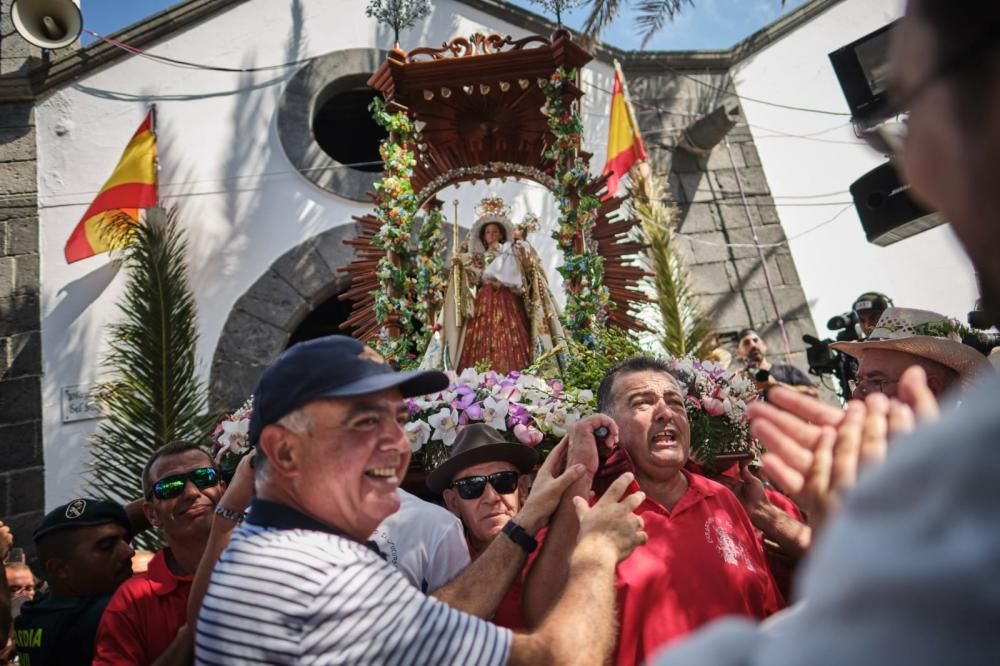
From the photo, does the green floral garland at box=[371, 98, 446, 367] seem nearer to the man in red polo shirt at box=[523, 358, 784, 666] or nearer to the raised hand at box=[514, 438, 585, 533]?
the man in red polo shirt at box=[523, 358, 784, 666]

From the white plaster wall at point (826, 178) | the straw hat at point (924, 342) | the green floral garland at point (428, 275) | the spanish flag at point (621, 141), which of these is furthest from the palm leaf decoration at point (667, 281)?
the straw hat at point (924, 342)

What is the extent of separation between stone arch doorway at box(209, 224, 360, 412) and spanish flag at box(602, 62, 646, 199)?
3038 millimetres

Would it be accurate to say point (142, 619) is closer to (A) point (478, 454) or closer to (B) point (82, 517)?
(B) point (82, 517)

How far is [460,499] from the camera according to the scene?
3.07 meters

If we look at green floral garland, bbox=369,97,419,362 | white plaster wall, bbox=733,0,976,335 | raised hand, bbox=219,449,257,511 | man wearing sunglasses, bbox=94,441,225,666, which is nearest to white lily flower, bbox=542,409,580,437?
raised hand, bbox=219,449,257,511

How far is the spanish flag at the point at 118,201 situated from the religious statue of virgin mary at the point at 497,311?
13.0 ft

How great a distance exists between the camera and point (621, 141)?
885 cm

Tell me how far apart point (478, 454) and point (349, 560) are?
148 centimetres

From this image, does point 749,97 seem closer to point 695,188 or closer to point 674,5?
point 695,188

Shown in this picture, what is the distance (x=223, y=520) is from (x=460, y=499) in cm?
98

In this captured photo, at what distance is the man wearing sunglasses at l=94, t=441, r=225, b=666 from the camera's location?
2.88 metres

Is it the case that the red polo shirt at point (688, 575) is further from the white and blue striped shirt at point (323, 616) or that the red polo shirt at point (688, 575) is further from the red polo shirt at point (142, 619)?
the red polo shirt at point (142, 619)

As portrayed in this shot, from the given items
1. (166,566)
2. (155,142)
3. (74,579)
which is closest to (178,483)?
(166,566)

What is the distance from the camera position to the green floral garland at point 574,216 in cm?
573
